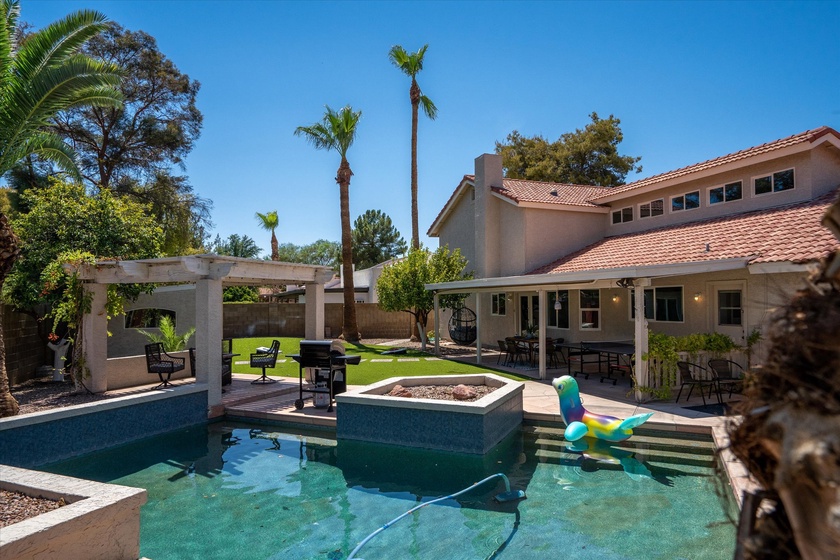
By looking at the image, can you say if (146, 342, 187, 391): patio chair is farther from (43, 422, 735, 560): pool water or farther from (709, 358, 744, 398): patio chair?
(709, 358, 744, 398): patio chair

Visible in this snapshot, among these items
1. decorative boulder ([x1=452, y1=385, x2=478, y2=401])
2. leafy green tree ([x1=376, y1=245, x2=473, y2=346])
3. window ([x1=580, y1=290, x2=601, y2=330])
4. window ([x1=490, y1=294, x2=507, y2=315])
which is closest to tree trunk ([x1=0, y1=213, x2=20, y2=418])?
decorative boulder ([x1=452, y1=385, x2=478, y2=401])

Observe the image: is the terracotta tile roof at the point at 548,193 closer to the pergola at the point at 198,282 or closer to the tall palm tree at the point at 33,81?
the pergola at the point at 198,282

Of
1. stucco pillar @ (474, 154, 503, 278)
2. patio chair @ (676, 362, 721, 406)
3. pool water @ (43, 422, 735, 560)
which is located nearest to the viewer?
pool water @ (43, 422, 735, 560)

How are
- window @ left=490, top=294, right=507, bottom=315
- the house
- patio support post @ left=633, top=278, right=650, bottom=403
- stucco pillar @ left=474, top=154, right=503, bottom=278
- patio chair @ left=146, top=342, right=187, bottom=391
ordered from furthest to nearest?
window @ left=490, top=294, right=507, bottom=315 < stucco pillar @ left=474, top=154, right=503, bottom=278 < patio chair @ left=146, top=342, right=187, bottom=391 < the house < patio support post @ left=633, top=278, right=650, bottom=403

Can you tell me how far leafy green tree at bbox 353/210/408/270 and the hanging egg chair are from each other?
30220 mm

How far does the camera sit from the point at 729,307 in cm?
1359

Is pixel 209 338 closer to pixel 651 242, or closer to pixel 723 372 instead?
pixel 723 372

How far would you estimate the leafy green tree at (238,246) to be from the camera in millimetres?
59956

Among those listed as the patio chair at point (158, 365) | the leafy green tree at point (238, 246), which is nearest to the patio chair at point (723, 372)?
the patio chair at point (158, 365)

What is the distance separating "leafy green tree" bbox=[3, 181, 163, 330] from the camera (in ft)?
42.6

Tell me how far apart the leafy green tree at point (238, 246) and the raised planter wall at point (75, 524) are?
56.6 m

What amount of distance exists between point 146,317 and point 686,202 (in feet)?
70.6

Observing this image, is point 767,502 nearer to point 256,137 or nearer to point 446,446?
point 446,446

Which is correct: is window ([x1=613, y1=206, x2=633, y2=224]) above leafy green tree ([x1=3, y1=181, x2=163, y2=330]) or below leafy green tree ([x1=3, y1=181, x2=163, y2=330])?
above
